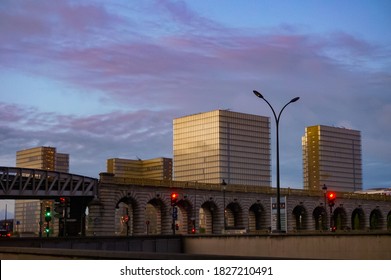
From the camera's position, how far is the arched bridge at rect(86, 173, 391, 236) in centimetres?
9594

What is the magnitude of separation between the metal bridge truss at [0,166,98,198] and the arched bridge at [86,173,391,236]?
2569mm

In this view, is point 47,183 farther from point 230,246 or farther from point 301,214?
point 301,214

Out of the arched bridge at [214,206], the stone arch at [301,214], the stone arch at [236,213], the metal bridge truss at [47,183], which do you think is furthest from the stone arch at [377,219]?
the metal bridge truss at [47,183]

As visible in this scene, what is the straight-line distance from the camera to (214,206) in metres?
116

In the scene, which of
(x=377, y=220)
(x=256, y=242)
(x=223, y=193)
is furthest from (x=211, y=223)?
(x=256, y=242)

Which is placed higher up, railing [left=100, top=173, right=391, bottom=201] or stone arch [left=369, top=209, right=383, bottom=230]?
railing [left=100, top=173, right=391, bottom=201]

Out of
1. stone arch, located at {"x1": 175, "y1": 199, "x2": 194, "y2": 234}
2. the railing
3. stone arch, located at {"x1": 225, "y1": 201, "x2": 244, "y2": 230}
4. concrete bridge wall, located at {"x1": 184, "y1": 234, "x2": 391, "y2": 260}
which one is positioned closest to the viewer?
concrete bridge wall, located at {"x1": 184, "y1": 234, "x2": 391, "y2": 260}

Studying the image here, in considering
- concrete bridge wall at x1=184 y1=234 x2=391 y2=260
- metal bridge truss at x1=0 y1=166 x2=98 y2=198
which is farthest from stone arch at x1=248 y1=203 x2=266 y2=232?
concrete bridge wall at x1=184 y1=234 x2=391 y2=260

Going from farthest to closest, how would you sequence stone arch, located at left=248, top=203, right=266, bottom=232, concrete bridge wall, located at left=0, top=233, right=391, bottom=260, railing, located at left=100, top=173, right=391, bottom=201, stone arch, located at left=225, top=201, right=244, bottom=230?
stone arch, located at left=248, top=203, right=266, bottom=232
stone arch, located at left=225, top=201, right=244, bottom=230
railing, located at left=100, top=173, right=391, bottom=201
concrete bridge wall, located at left=0, top=233, right=391, bottom=260

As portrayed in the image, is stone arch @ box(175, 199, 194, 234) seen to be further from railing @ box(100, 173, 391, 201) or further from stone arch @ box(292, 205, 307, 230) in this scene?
stone arch @ box(292, 205, 307, 230)

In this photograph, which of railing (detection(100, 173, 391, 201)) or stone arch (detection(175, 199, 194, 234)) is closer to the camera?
railing (detection(100, 173, 391, 201))

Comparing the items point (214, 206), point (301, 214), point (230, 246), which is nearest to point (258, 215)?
point (301, 214)

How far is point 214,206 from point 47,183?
36.4 meters

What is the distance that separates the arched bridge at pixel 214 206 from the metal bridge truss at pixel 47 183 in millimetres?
2569
